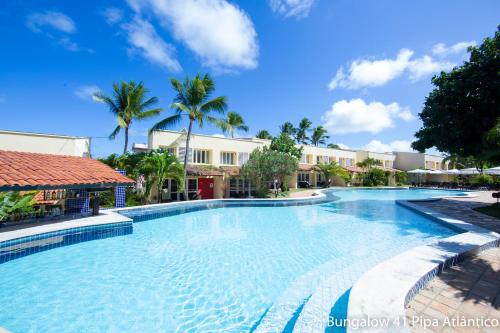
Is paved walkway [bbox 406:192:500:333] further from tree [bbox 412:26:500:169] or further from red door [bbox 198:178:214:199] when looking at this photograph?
red door [bbox 198:178:214:199]

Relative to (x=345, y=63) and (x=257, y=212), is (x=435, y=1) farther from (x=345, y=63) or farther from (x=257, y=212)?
(x=257, y=212)

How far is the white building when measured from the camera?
1491cm

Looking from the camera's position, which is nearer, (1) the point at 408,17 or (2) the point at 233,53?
(1) the point at 408,17

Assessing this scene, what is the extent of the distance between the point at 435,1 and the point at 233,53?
10.5 m

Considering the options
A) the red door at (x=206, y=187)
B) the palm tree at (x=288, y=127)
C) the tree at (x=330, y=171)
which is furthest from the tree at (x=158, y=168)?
the palm tree at (x=288, y=127)

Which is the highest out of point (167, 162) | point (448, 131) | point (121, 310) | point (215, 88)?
point (215, 88)

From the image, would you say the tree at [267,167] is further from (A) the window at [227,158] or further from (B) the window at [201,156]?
(B) the window at [201,156]

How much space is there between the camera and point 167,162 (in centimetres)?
Answer: 1669

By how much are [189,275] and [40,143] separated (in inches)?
651

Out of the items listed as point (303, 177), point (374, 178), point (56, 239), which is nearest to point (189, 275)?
point (56, 239)

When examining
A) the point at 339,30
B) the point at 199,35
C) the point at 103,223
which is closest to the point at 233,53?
the point at 199,35

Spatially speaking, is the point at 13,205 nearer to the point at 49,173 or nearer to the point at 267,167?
the point at 49,173

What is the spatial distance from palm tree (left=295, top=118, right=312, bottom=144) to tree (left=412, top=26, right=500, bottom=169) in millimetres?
39351

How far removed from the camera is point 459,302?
12.3 feet
